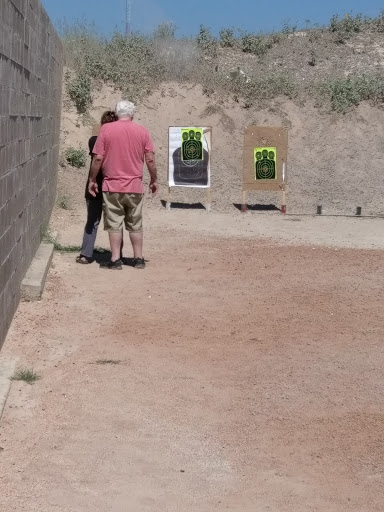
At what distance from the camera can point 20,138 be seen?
819 centimetres

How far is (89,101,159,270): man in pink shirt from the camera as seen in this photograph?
10352 mm

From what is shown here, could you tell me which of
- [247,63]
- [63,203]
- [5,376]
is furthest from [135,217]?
[247,63]

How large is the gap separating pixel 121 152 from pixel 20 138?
2.28 meters

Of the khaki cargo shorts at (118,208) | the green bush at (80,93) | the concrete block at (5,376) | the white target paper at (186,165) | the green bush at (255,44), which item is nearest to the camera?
the concrete block at (5,376)

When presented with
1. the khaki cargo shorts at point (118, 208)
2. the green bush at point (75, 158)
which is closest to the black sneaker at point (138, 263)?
the khaki cargo shorts at point (118, 208)

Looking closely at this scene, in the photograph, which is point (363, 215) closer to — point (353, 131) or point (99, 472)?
point (353, 131)

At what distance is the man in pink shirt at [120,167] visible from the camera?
10.4 metres

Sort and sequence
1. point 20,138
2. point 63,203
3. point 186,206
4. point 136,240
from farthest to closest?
point 186,206 → point 63,203 → point 136,240 → point 20,138

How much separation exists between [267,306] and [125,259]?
8.74 ft

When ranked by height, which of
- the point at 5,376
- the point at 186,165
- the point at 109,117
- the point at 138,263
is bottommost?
the point at 5,376

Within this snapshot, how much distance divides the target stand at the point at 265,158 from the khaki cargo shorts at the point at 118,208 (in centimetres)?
816

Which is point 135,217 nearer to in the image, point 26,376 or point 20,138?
point 20,138

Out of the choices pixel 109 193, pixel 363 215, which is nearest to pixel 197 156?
pixel 363 215

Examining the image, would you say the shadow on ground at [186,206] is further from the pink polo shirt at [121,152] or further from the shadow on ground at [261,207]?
the pink polo shirt at [121,152]
